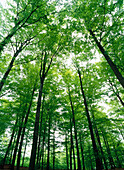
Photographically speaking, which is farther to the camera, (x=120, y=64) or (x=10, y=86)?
(x=120, y=64)

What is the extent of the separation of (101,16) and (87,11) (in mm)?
1140

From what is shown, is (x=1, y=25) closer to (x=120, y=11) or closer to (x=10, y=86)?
(x=10, y=86)

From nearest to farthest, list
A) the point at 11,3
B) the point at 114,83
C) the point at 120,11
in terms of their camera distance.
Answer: the point at 120,11, the point at 11,3, the point at 114,83

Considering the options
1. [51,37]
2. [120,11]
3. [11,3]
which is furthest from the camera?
[51,37]

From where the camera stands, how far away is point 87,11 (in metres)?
7.16

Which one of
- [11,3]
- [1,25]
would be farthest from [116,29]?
[1,25]

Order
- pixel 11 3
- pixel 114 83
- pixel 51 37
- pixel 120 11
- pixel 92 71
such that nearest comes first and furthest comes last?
1. pixel 120 11
2. pixel 11 3
3. pixel 51 37
4. pixel 114 83
5. pixel 92 71

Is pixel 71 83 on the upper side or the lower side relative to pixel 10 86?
upper

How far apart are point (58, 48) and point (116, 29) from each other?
17.3ft

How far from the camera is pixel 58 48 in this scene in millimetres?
9781

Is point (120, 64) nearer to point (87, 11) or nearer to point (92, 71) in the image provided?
point (92, 71)

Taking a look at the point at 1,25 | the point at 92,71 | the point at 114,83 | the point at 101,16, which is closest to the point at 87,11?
the point at 101,16

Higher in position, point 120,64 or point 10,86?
point 120,64

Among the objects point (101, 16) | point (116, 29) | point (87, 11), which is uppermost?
point (87, 11)
